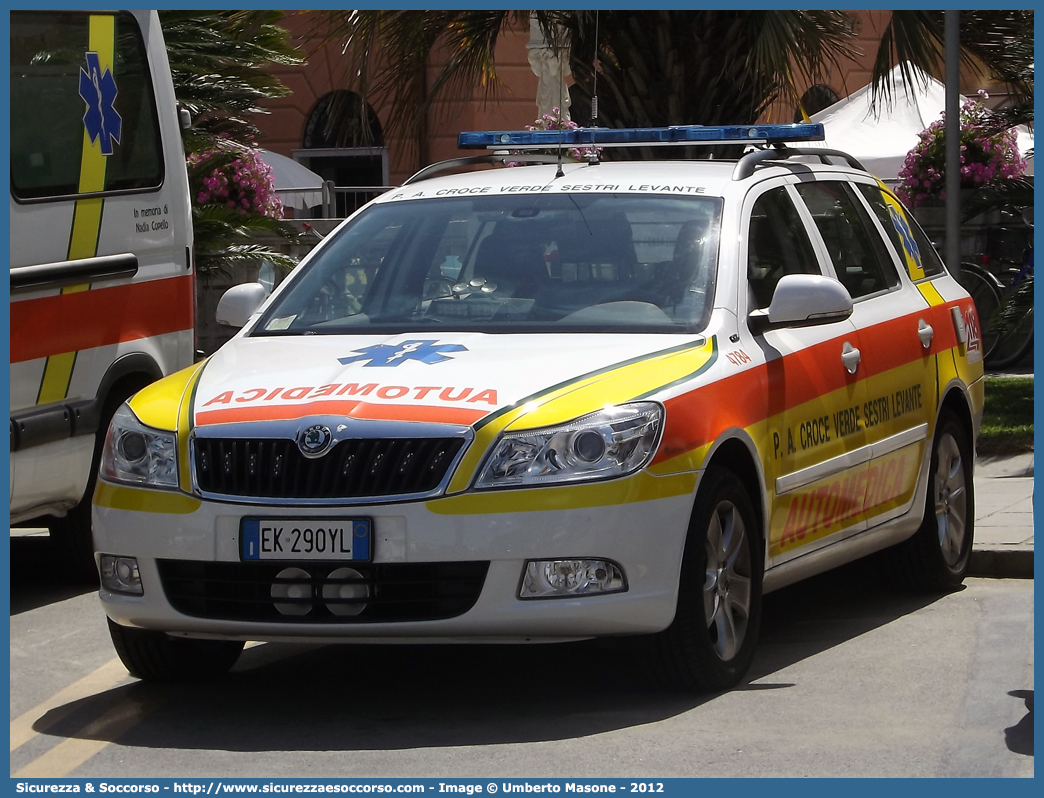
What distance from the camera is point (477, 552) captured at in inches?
200

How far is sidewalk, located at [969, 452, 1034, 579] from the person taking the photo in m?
7.89

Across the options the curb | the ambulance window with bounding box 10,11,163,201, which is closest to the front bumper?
the ambulance window with bounding box 10,11,163,201

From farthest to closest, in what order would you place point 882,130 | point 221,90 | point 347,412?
point 882,130 < point 221,90 < point 347,412

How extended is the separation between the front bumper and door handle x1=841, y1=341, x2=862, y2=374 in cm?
139

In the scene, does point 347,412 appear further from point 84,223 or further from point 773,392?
point 84,223

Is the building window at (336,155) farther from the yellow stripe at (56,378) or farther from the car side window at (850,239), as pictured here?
the car side window at (850,239)

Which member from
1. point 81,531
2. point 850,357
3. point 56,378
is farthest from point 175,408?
point 81,531

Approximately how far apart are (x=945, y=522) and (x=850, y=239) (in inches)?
48.9

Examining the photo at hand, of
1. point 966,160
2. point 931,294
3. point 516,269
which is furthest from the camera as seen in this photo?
point 966,160

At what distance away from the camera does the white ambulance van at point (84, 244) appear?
729 cm

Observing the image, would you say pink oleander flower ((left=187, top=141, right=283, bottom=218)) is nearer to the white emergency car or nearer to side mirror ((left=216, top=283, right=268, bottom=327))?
the white emergency car

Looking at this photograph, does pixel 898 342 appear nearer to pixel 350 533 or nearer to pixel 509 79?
pixel 350 533

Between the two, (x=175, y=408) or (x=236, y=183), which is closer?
(x=175, y=408)
